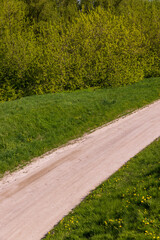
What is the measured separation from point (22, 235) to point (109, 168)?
4.92m

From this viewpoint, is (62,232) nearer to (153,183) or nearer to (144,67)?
(153,183)

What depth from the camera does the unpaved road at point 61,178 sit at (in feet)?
25.8

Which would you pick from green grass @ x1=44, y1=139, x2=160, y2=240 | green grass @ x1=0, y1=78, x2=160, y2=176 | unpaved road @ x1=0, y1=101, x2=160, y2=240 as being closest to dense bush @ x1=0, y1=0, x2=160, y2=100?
green grass @ x1=0, y1=78, x2=160, y2=176

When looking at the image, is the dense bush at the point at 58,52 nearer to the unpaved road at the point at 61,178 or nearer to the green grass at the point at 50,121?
the green grass at the point at 50,121

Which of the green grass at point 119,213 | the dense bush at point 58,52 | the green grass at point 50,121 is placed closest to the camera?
the green grass at point 119,213

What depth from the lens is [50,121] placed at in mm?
15969

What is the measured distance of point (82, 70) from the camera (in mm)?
26812

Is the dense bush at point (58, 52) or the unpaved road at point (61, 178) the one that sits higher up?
the dense bush at point (58, 52)

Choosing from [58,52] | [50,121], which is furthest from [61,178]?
[58,52]

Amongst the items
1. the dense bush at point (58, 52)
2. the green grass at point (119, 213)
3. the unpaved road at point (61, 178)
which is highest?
the dense bush at point (58, 52)

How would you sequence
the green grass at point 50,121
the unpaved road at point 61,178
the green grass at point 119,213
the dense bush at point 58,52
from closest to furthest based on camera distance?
the green grass at point 119,213 → the unpaved road at point 61,178 → the green grass at point 50,121 → the dense bush at point 58,52

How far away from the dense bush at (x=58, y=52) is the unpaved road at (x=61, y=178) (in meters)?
12.2

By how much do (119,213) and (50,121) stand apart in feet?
32.7

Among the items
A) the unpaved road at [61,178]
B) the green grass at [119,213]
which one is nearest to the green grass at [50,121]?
the unpaved road at [61,178]
